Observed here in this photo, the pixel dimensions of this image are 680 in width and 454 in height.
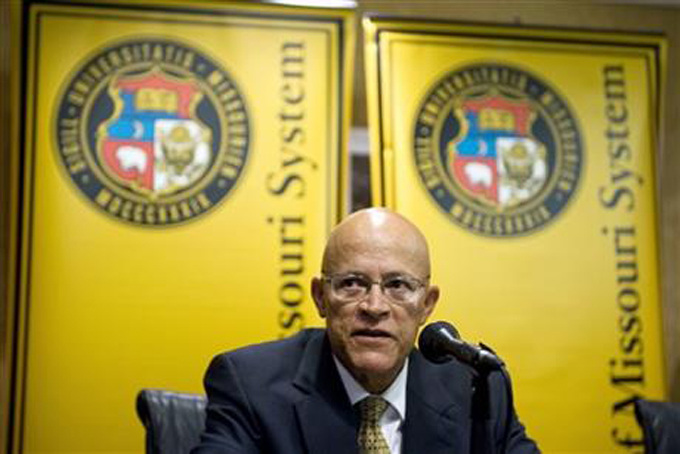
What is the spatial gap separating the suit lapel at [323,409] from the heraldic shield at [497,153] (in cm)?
164

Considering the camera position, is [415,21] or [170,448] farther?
[415,21]

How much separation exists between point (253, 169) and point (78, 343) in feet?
2.75

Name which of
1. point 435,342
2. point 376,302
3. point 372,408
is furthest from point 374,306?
point 435,342

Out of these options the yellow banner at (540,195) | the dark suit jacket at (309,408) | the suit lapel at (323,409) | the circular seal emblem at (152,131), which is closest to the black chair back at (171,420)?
the dark suit jacket at (309,408)

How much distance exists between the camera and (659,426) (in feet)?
8.45

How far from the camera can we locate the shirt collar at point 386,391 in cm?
202

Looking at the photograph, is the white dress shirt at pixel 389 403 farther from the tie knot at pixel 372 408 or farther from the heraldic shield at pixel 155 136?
the heraldic shield at pixel 155 136

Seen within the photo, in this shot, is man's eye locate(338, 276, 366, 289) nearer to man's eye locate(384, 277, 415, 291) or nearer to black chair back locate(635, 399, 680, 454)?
man's eye locate(384, 277, 415, 291)

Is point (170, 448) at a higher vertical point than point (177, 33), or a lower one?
lower

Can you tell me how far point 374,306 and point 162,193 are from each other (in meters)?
1.56

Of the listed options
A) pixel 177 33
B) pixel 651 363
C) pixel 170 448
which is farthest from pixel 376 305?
pixel 651 363

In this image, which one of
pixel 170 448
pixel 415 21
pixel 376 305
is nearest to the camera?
pixel 376 305

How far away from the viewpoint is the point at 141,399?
90.1 inches

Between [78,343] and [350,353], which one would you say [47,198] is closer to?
[78,343]
